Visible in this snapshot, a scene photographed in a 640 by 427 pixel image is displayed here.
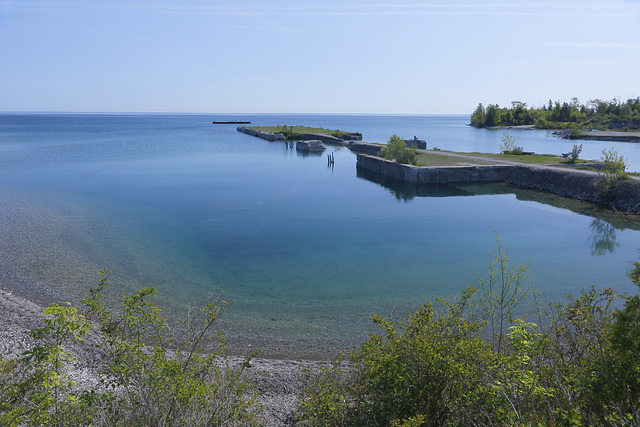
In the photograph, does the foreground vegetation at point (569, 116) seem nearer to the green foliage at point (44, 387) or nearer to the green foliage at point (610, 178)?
the green foliage at point (610, 178)

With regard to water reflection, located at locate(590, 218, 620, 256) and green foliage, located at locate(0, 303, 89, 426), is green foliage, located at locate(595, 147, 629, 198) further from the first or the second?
green foliage, located at locate(0, 303, 89, 426)

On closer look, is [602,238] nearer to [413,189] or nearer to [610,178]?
[610,178]

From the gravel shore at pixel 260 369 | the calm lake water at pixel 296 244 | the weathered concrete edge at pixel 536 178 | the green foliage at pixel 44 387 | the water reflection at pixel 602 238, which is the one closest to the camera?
the green foliage at pixel 44 387

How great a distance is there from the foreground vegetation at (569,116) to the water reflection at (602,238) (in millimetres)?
85970

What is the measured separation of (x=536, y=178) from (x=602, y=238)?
12173 millimetres

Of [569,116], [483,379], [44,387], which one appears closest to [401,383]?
[483,379]

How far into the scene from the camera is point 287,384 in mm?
7605

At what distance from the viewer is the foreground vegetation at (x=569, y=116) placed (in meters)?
97.2

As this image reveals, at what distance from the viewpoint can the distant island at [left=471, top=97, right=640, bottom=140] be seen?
9585cm

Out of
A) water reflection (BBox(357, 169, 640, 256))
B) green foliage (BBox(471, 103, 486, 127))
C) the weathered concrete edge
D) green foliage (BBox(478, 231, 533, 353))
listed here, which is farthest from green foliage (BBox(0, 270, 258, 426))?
green foliage (BBox(471, 103, 486, 127))

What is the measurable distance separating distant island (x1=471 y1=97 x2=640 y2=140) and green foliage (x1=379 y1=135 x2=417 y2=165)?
72.3 meters

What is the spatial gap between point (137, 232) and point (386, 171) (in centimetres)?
2227

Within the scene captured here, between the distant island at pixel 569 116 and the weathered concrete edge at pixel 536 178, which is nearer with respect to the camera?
the weathered concrete edge at pixel 536 178

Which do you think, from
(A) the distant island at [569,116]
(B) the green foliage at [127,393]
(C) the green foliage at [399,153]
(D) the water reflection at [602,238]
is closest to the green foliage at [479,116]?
(A) the distant island at [569,116]
